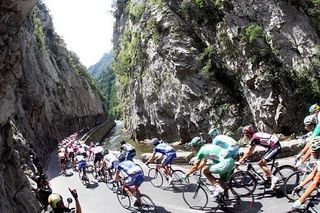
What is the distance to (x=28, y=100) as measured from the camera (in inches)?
1417

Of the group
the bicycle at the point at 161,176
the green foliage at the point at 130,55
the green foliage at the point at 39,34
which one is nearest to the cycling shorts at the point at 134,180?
the bicycle at the point at 161,176

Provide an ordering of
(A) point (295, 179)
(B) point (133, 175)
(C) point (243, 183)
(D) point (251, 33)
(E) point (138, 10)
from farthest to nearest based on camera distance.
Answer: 1. (E) point (138, 10)
2. (D) point (251, 33)
3. (B) point (133, 175)
4. (C) point (243, 183)
5. (A) point (295, 179)

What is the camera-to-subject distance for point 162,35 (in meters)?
38.8

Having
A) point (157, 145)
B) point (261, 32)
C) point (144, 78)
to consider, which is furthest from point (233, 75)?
point (157, 145)

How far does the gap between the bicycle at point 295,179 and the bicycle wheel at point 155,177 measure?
6193 mm

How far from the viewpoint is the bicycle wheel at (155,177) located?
1549 cm

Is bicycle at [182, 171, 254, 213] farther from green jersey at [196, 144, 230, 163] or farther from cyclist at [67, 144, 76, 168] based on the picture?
cyclist at [67, 144, 76, 168]

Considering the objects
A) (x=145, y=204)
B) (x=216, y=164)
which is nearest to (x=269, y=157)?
(x=216, y=164)

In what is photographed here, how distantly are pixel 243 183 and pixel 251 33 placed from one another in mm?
20914

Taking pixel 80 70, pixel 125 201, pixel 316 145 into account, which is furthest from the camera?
pixel 80 70

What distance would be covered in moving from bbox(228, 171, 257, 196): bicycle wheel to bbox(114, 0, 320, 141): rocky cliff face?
1821 cm

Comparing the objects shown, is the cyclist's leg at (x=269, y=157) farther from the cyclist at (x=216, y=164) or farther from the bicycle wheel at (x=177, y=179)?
the bicycle wheel at (x=177, y=179)

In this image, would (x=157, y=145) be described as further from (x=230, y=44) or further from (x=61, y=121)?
(x=61, y=121)

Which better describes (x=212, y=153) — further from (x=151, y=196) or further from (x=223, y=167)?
(x=151, y=196)
